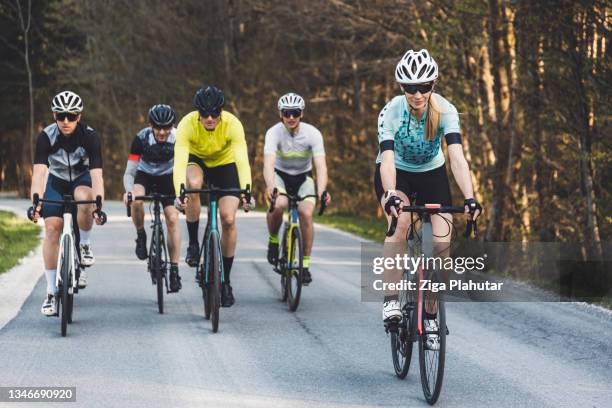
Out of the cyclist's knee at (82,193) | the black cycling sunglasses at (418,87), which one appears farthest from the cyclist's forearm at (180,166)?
the black cycling sunglasses at (418,87)

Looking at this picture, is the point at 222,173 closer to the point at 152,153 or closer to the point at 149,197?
the point at 149,197

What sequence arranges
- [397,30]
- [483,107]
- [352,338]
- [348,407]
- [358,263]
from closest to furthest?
1. [348,407]
2. [352,338]
3. [358,263]
4. [483,107]
5. [397,30]

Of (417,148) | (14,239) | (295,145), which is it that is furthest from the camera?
(14,239)

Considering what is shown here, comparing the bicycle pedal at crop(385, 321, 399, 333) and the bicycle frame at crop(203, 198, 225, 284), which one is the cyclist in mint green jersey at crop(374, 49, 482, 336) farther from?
the bicycle frame at crop(203, 198, 225, 284)

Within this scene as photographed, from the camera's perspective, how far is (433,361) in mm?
6930

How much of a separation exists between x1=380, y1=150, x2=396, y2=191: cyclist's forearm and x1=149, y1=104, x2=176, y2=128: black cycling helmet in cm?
442

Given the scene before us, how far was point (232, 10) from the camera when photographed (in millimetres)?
40969

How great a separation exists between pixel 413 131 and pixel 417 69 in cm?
50

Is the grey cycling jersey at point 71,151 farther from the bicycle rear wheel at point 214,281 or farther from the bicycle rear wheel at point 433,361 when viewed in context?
the bicycle rear wheel at point 433,361

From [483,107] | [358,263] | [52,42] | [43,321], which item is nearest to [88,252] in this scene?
[43,321]

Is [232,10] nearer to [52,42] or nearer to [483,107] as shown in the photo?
[52,42]

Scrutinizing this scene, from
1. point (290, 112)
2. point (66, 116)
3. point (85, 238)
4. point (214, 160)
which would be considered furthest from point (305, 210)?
point (66, 116)

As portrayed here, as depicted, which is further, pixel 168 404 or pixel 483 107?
pixel 483 107

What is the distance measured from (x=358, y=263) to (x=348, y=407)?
9.39 meters
